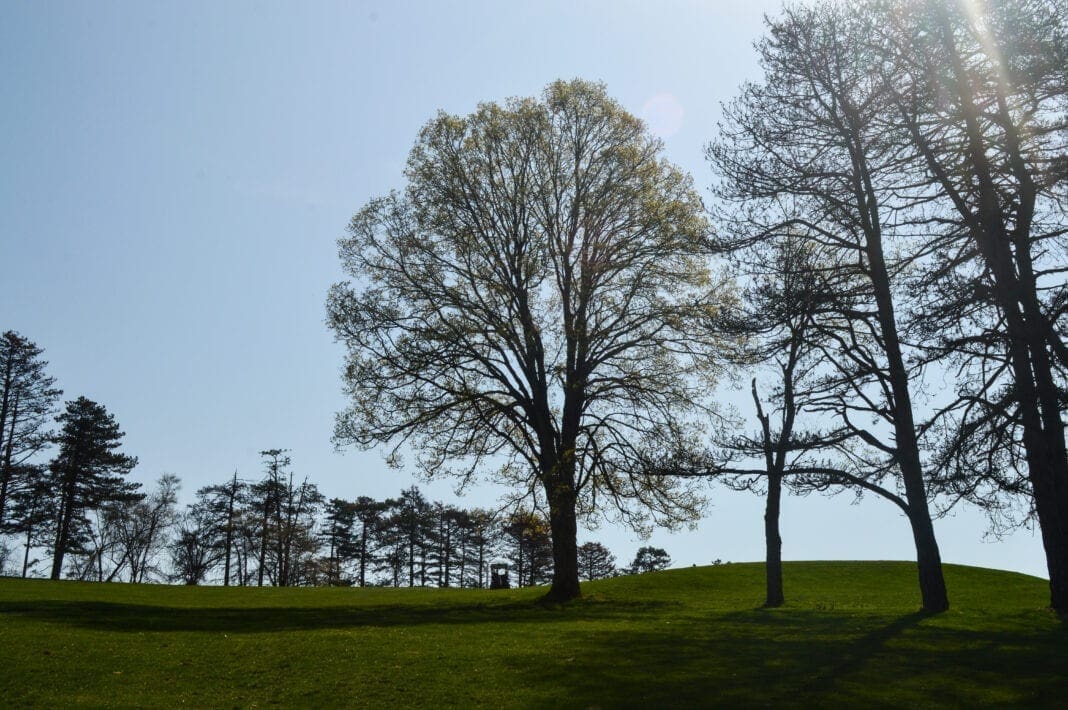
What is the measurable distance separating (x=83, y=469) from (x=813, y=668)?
55936 millimetres

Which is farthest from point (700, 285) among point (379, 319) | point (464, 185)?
point (379, 319)

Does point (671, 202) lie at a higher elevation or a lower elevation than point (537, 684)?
higher

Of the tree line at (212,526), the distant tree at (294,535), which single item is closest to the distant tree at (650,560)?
the tree line at (212,526)

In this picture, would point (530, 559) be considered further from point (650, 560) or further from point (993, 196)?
point (993, 196)

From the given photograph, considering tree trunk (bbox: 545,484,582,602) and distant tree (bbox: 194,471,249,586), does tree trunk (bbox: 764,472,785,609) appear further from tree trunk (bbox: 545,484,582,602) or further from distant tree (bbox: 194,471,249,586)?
distant tree (bbox: 194,471,249,586)

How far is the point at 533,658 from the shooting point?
14.2 metres

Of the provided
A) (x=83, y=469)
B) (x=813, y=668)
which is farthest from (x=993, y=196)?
(x=83, y=469)

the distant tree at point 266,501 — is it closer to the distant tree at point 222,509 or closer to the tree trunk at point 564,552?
the distant tree at point 222,509

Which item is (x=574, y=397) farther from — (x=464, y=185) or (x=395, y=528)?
(x=395, y=528)

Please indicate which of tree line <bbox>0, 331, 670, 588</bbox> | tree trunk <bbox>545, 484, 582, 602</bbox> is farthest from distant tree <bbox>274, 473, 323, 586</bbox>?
tree trunk <bbox>545, 484, 582, 602</bbox>

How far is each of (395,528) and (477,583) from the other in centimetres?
1079

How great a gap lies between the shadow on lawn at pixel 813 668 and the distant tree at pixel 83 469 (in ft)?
165

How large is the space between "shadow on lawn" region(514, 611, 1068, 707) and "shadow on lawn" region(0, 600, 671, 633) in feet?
21.0

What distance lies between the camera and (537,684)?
1215 centimetres
